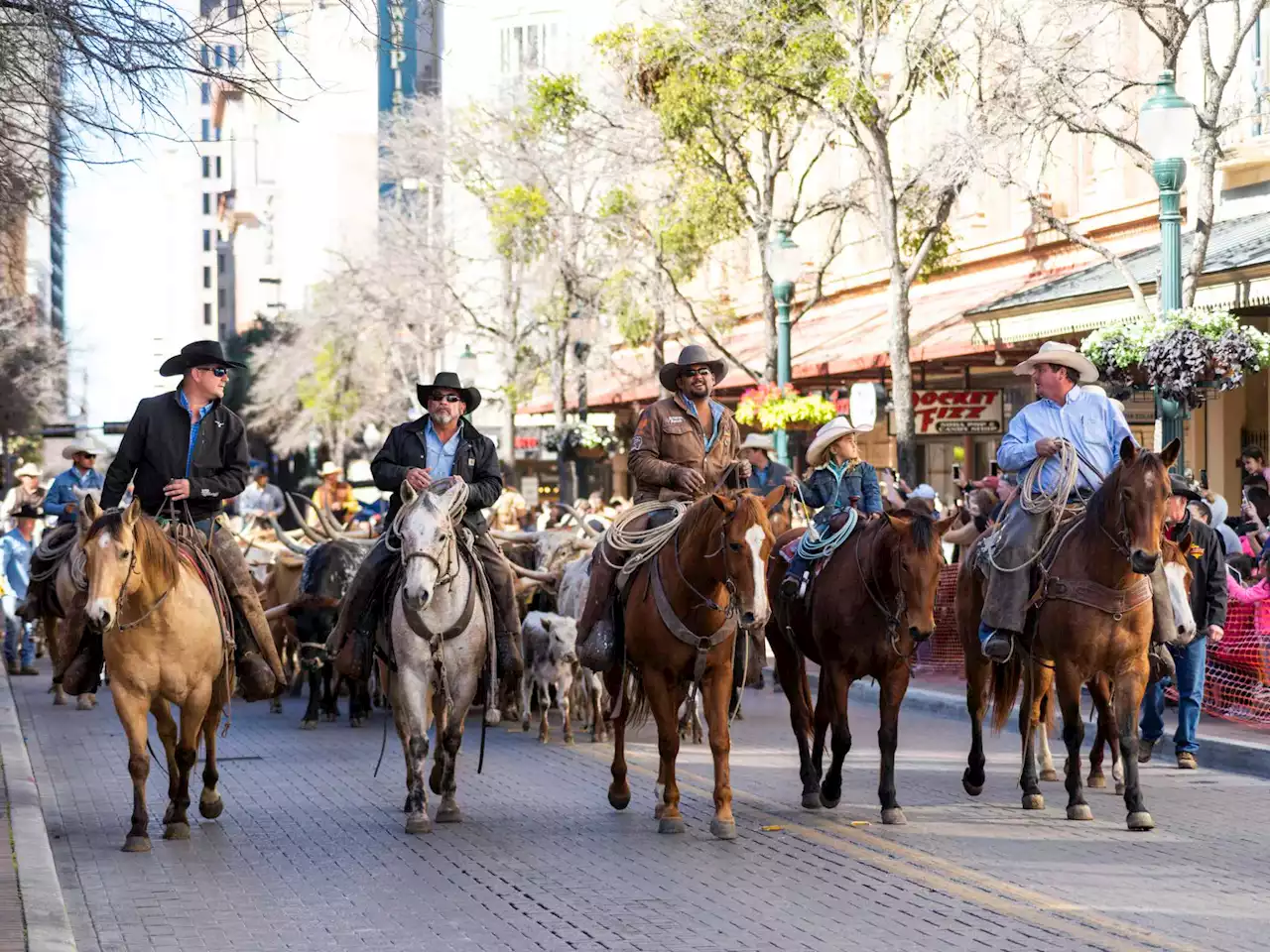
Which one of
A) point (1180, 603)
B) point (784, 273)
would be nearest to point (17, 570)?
point (784, 273)

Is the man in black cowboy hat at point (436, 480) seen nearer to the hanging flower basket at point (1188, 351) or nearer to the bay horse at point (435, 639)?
the bay horse at point (435, 639)

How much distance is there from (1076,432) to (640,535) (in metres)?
2.68

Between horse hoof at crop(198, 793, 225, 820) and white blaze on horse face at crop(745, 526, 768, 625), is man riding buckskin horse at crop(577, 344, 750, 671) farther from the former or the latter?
horse hoof at crop(198, 793, 225, 820)

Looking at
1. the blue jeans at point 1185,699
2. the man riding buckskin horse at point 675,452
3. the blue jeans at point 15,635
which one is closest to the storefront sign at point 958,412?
the blue jeans at point 15,635

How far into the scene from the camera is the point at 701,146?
31.7 metres

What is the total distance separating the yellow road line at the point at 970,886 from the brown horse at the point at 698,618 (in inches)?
24.3

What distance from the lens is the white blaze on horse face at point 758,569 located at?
412 inches

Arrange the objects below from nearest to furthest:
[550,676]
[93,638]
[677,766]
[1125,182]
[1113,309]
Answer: [93,638]
[677,766]
[550,676]
[1113,309]
[1125,182]

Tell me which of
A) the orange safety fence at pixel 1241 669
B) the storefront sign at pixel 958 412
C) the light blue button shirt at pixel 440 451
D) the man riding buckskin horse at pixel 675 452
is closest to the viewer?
the man riding buckskin horse at pixel 675 452

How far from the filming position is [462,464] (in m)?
12.1

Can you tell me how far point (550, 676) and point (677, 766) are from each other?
8.13 ft

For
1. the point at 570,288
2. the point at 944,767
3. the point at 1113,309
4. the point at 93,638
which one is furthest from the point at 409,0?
the point at 570,288

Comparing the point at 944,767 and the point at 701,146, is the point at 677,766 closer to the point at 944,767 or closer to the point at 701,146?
the point at 944,767

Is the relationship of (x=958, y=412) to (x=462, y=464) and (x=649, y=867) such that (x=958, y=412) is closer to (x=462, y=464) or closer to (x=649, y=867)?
(x=462, y=464)
